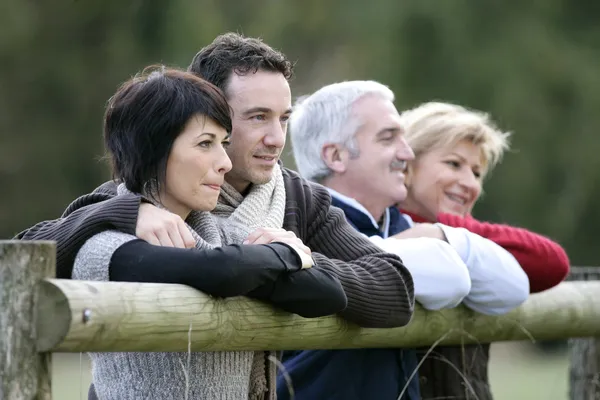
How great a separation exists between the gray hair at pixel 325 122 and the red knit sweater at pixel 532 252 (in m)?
0.50

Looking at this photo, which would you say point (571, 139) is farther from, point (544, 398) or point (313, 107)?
point (313, 107)


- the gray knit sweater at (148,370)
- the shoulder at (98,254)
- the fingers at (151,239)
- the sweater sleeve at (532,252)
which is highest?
the sweater sleeve at (532,252)

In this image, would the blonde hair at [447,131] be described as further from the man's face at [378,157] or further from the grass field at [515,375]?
the grass field at [515,375]

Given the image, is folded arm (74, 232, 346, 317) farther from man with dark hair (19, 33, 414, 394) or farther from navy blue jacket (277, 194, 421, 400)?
navy blue jacket (277, 194, 421, 400)

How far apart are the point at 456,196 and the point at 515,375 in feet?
35.4

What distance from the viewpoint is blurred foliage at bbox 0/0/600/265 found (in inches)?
748

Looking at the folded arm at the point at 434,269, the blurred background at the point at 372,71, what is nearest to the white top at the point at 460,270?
the folded arm at the point at 434,269

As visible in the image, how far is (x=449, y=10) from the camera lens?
2053 centimetres

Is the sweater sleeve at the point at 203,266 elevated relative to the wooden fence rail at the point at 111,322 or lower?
elevated

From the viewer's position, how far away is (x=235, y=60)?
357 centimetres

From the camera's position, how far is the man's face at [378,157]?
14.3ft

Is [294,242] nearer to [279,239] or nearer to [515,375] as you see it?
[279,239]

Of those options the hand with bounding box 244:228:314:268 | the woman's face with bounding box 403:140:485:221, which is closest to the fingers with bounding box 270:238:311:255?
the hand with bounding box 244:228:314:268

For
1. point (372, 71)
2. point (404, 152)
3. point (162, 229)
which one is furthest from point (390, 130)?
point (372, 71)
